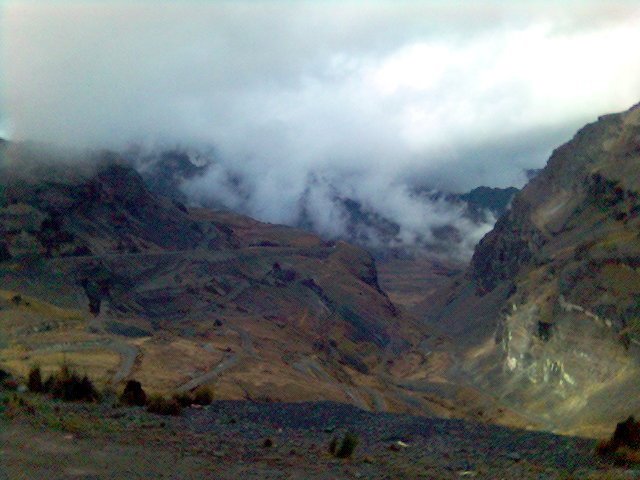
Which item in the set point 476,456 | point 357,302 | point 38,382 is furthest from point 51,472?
point 357,302

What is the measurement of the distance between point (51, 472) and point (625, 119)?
384 feet

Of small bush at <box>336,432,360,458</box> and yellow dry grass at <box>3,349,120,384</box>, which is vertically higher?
small bush at <box>336,432,360,458</box>

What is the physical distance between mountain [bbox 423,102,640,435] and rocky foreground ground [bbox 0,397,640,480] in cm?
3090

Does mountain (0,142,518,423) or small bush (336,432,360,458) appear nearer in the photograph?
small bush (336,432,360,458)

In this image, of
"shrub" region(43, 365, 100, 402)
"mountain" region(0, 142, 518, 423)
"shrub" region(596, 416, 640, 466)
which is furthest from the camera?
"mountain" region(0, 142, 518, 423)

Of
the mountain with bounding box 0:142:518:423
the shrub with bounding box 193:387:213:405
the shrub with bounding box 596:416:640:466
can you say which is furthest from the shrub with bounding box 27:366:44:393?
the shrub with bounding box 596:416:640:466

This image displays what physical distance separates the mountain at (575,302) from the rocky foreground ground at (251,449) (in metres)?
30.9

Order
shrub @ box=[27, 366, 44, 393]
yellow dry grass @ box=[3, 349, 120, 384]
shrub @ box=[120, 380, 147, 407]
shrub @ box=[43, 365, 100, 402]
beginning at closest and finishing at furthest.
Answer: shrub @ box=[43, 365, 100, 402] < shrub @ box=[120, 380, 147, 407] < shrub @ box=[27, 366, 44, 393] < yellow dry grass @ box=[3, 349, 120, 384]

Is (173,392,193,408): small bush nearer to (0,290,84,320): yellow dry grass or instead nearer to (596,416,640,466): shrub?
(596,416,640,466): shrub

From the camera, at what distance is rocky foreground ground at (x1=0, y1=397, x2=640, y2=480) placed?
15551 millimetres

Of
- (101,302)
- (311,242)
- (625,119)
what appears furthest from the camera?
(311,242)

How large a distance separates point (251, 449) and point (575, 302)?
6171 cm

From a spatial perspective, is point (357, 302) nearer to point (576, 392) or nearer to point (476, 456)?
point (576, 392)

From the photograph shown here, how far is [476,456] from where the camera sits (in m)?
19.9
